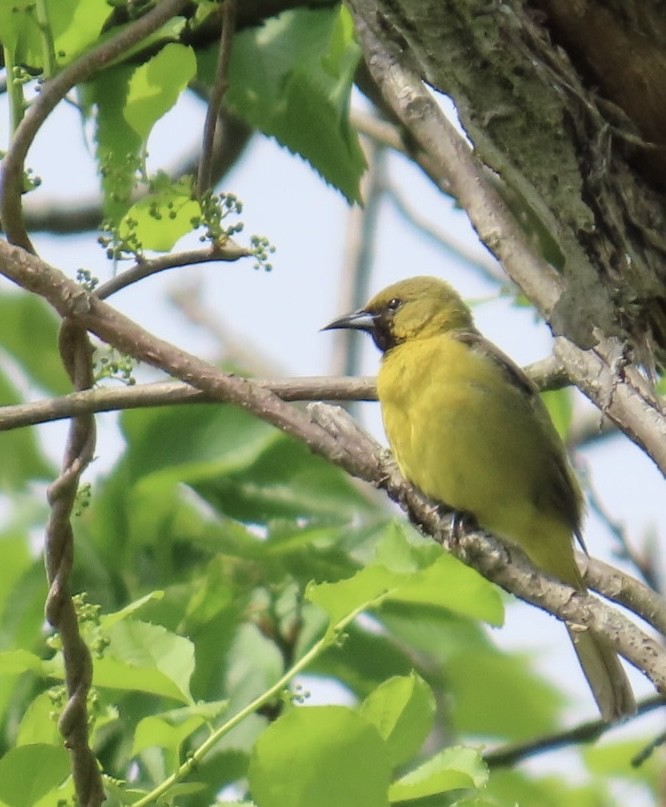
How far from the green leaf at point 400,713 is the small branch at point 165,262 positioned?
0.93 m

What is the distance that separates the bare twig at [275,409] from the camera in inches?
105

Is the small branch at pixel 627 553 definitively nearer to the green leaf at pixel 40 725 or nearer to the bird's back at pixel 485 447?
the bird's back at pixel 485 447

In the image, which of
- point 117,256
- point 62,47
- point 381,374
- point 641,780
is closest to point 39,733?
point 117,256

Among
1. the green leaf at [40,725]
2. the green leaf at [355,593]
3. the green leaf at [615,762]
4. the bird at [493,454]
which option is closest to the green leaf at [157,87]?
the green leaf at [355,593]

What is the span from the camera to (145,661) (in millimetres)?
2854

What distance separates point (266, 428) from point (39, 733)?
1500 millimetres

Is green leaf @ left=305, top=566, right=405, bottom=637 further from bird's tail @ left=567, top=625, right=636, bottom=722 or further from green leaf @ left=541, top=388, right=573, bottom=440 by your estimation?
bird's tail @ left=567, top=625, right=636, bottom=722

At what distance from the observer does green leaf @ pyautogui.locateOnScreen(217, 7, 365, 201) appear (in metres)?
3.42

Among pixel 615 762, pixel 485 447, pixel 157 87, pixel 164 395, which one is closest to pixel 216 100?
pixel 157 87

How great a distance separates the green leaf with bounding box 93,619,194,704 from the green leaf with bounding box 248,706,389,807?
37cm

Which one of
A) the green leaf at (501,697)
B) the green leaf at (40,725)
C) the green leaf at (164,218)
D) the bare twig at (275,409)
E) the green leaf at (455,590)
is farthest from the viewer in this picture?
the green leaf at (501,697)

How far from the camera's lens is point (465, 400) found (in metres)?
4.65

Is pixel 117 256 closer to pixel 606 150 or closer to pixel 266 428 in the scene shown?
pixel 606 150

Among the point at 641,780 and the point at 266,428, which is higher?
the point at 266,428
